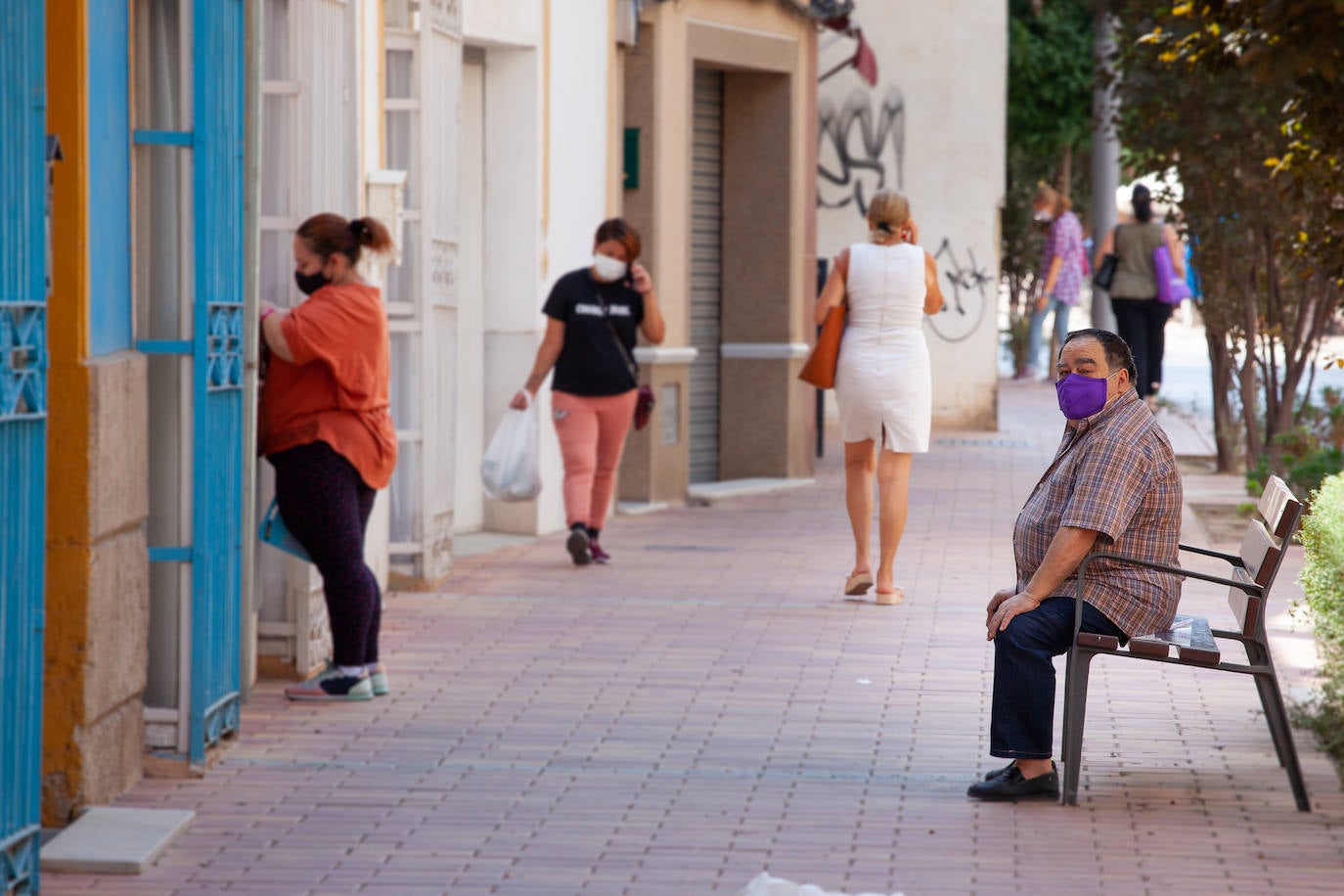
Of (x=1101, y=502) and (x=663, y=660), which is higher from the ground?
(x=1101, y=502)

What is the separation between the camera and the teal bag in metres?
7.27

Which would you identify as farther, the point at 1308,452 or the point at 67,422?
the point at 1308,452

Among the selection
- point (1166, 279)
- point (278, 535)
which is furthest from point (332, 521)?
point (1166, 279)

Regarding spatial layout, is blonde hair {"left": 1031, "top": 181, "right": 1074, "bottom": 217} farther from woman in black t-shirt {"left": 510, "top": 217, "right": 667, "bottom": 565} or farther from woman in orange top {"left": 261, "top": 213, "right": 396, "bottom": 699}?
woman in orange top {"left": 261, "top": 213, "right": 396, "bottom": 699}

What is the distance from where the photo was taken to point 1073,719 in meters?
6.01

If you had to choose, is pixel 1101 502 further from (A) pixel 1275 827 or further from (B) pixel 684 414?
(B) pixel 684 414

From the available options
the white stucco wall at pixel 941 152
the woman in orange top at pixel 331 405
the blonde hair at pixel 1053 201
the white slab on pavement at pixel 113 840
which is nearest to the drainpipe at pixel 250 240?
the woman in orange top at pixel 331 405

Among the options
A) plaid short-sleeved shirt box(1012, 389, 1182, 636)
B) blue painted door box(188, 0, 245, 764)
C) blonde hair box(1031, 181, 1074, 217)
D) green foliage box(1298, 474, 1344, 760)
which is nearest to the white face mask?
blue painted door box(188, 0, 245, 764)

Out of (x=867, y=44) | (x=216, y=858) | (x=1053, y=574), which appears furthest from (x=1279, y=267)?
(x=216, y=858)

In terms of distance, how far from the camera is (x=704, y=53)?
1419 centimetres

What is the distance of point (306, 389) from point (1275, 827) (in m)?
3.51

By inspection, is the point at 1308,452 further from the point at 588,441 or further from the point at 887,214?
the point at 588,441

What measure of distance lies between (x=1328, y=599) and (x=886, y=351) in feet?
11.1

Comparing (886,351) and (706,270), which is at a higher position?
(706,270)
